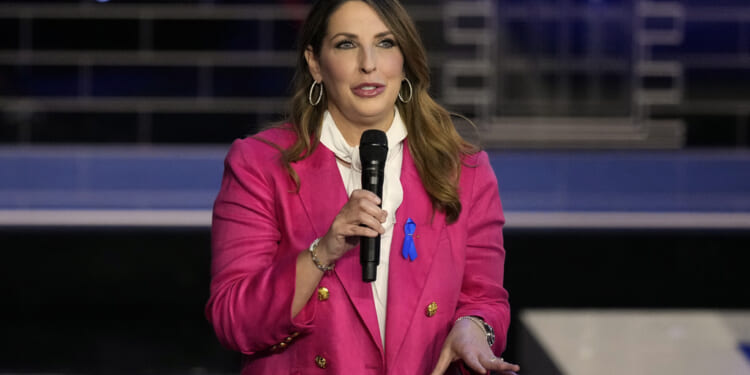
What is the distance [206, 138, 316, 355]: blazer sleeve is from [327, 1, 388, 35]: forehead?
239 millimetres

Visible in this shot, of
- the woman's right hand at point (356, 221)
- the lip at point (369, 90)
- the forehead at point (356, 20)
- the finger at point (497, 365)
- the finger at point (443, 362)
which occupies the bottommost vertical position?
the finger at point (443, 362)

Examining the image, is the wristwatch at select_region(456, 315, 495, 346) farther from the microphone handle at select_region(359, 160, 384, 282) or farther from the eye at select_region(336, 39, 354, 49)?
the eye at select_region(336, 39, 354, 49)

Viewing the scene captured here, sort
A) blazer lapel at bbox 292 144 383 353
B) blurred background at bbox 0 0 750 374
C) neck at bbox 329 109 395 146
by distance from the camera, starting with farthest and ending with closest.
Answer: blurred background at bbox 0 0 750 374, neck at bbox 329 109 395 146, blazer lapel at bbox 292 144 383 353

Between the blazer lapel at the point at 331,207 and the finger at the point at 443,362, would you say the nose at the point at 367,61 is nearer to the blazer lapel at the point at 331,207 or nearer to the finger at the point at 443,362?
the blazer lapel at the point at 331,207

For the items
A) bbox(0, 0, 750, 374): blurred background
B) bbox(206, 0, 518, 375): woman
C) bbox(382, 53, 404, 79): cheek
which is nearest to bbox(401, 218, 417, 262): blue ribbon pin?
bbox(206, 0, 518, 375): woman

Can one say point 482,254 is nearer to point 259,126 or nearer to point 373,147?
point 373,147

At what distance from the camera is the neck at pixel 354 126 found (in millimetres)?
1666

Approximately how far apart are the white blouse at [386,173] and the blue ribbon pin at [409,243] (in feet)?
0.10

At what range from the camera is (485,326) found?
1.59 m

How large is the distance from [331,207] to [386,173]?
0.12 m

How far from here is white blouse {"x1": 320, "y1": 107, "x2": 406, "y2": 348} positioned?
1.61 m

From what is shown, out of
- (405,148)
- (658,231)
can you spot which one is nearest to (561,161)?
(658,231)

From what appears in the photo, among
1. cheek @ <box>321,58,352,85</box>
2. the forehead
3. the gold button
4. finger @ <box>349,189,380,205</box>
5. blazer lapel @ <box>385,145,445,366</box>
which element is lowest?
the gold button

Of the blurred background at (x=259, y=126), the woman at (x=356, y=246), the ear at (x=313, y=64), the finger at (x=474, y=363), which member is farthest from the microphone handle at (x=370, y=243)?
the blurred background at (x=259, y=126)
